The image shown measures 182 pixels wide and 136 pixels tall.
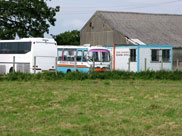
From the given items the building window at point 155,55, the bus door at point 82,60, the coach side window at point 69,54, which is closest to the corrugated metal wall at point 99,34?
the building window at point 155,55

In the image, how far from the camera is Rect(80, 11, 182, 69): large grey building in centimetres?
5856

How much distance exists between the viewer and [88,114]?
13289 mm

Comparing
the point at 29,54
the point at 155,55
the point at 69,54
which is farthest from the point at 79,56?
the point at 155,55

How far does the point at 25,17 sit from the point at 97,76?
A: 1118 inches

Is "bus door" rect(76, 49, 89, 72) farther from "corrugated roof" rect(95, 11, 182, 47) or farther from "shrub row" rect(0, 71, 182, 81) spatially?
"corrugated roof" rect(95, 11, 182, 47)

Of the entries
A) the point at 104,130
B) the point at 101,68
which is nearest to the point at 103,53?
the point at 101,68

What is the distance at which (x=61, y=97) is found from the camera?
A: 686 inches

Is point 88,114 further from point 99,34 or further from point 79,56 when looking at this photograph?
point 99,34

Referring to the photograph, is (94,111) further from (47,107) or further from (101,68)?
(101,68)

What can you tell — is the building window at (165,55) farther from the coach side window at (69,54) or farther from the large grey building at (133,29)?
the large grey building at (133,29)

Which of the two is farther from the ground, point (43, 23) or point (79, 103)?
point (43, 23)

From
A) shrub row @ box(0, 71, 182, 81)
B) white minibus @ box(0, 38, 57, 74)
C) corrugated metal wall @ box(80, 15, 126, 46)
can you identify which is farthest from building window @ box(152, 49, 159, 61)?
corrugated metal wall @ box(80, 15, 126, 46)

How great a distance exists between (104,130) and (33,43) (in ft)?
97.1

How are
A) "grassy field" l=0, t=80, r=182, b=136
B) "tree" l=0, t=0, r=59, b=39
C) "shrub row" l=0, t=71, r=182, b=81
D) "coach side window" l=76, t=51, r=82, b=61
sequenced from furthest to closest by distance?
"tree" l=0, t=0, r=59, b=39 < "coach side window" l=76, t=51, r=82, b=61 < "shrub row" l=0, t=71, r=182, b=81 < "grassy field" l=0, t=80, r=182, b=136
